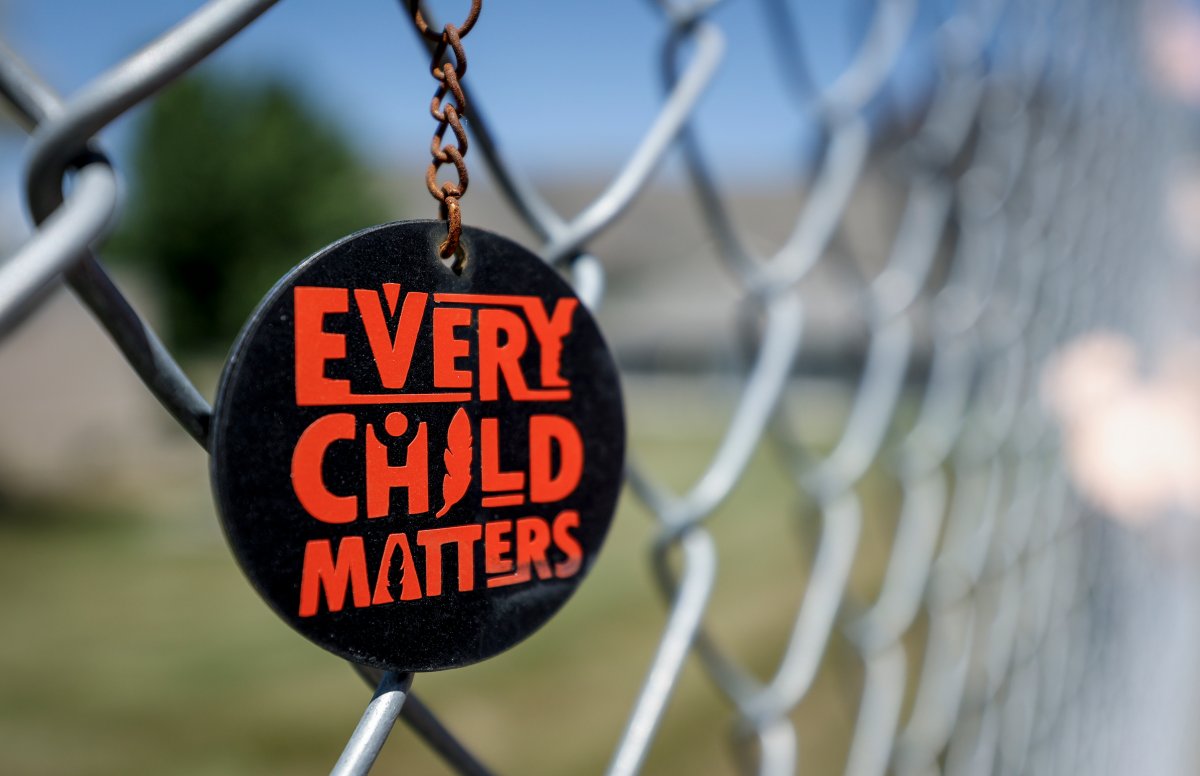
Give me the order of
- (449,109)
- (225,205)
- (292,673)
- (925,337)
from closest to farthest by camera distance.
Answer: (449,109)
(925,337)
(292,673)
(225,205)

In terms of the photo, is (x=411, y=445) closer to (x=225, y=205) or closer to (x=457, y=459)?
(x=457, y=459)

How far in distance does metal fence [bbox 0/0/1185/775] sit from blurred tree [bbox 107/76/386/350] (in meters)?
12.0

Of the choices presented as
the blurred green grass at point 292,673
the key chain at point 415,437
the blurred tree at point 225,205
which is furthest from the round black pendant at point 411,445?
the blurred tree at point 225,205

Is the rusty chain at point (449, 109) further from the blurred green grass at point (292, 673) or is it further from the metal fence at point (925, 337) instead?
the blurred green grass at point (292, 673)

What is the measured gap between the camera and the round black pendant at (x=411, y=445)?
0.70 feet

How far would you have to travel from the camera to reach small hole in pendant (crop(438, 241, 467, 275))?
24 centimetres

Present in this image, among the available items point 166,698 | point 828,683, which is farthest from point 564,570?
point 166,698

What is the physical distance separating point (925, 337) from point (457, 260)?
766 mm

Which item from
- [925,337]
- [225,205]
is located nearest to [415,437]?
[925,337]

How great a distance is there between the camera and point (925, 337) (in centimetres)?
92

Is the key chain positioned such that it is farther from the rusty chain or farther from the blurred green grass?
the blurred green grass

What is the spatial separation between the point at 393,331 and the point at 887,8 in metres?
0.48

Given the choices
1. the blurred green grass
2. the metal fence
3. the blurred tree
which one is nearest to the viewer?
the metal fence

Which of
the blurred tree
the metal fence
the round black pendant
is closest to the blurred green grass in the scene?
the metal fence
